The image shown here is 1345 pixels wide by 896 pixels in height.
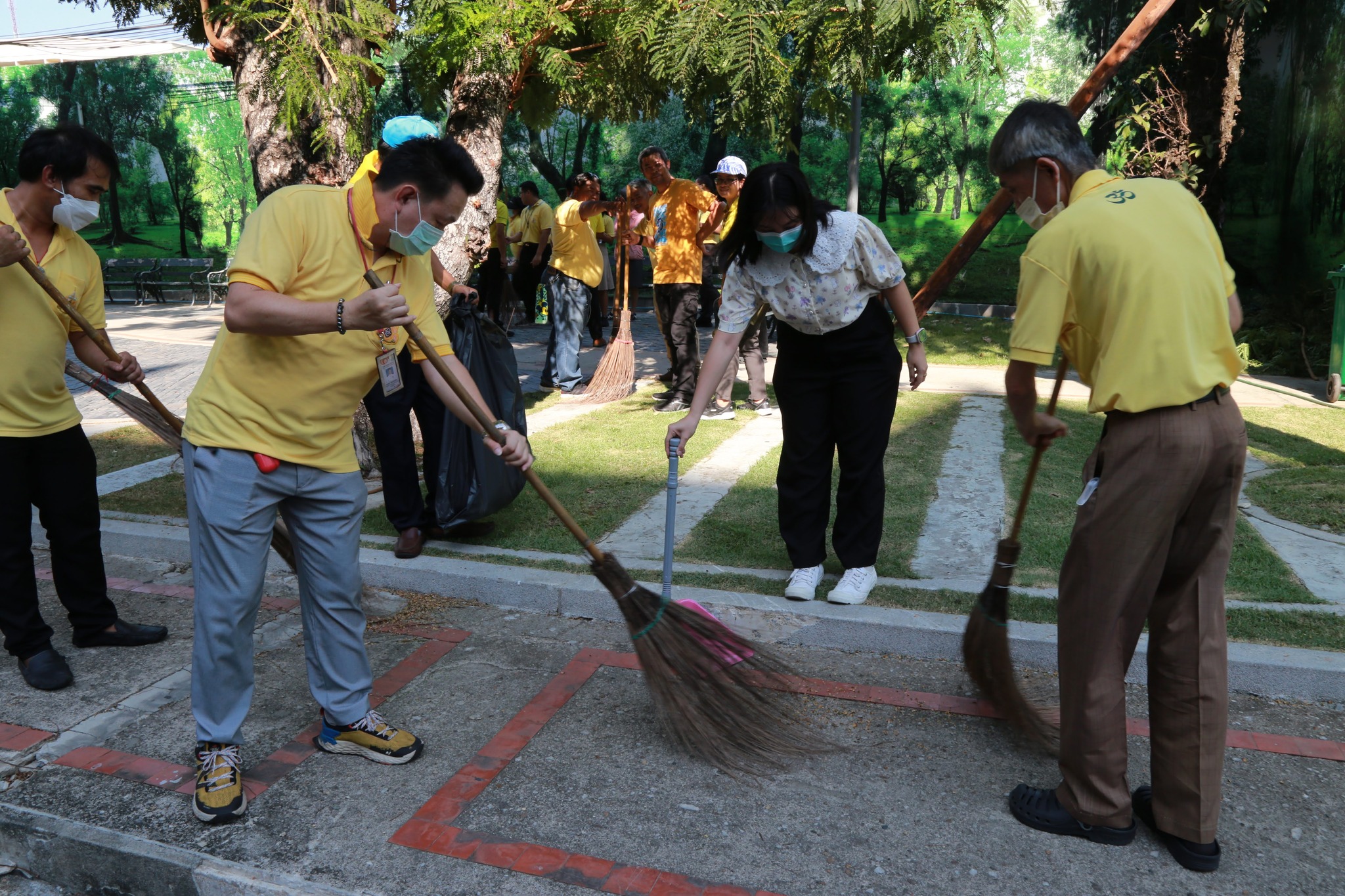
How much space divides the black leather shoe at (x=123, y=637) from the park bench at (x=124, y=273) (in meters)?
17.7

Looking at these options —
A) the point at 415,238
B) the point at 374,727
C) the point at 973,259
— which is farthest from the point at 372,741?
the point at 973,259

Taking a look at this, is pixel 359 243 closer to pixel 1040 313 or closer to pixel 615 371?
pixel 1040 313

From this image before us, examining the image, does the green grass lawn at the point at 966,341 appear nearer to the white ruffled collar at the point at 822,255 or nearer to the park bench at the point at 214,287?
the white ruffled collar at the point at 822,255

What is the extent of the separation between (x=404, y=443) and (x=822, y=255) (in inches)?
86.5

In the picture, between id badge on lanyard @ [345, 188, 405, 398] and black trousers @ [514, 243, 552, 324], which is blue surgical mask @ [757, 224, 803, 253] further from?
black trousers @ [514, 243, 552, 324]

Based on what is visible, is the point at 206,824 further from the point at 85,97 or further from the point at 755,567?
the point at 85,97

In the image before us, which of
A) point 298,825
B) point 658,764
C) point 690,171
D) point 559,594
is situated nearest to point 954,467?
point 559,594

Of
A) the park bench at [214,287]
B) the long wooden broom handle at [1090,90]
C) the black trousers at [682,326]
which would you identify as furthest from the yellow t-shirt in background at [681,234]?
the park bench at [214,287]

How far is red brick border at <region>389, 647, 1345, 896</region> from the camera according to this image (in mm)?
2516

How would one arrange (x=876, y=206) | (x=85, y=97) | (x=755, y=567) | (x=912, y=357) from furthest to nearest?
(x=85, y=97), (x=876, y=206), (x=755, y=567), (x=912, y=357)

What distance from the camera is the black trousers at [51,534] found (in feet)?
11.7

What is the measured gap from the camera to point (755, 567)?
454cm

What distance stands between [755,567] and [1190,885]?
232cm

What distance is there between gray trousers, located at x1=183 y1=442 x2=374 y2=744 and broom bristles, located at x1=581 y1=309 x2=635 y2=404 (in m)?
5.52
